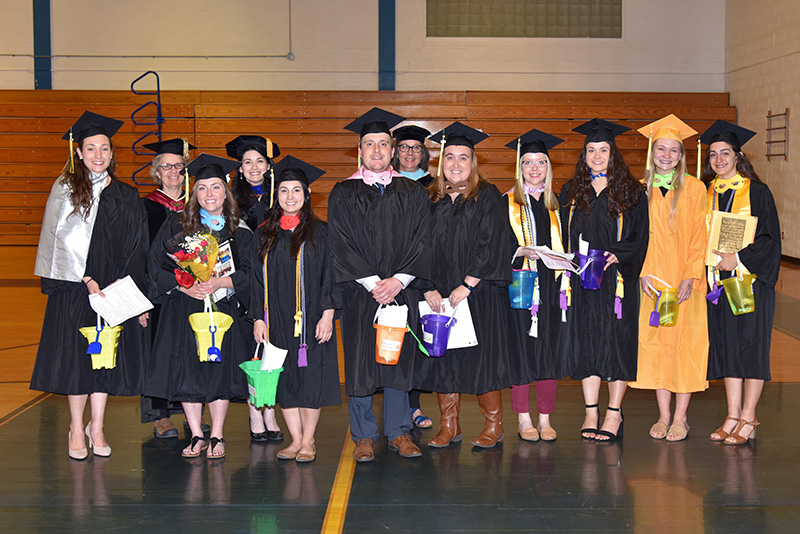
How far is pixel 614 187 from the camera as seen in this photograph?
457cm

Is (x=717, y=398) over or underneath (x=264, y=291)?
underneath

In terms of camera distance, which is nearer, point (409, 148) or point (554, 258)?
point (554, 258)

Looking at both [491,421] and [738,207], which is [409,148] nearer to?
[491,421]

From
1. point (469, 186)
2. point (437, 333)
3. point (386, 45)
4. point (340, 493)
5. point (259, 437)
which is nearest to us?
point (340, 493)

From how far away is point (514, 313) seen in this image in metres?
4.58

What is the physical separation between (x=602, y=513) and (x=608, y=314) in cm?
135

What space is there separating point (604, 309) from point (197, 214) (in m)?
2.37

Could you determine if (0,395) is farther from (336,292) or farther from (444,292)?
(444,292)

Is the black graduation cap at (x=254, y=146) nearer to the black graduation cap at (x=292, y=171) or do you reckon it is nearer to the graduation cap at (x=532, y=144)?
the black graduation cap at (x=292, y=171)

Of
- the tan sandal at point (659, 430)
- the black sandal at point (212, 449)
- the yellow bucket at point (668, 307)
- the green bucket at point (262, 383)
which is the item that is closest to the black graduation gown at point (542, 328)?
the yellow bucket at point (668, 307)

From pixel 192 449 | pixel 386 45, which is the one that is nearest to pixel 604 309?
pixel 192 449

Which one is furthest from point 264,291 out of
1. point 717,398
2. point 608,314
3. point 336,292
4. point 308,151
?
point 308,151

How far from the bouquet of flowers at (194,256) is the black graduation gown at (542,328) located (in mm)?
1671

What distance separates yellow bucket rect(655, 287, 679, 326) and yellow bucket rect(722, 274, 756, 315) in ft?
1.09
